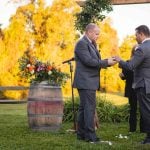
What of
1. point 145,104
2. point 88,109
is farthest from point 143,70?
point 88,109

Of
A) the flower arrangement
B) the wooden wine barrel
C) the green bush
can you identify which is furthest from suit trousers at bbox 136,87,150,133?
the green bush

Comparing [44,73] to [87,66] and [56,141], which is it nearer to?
[56,141]

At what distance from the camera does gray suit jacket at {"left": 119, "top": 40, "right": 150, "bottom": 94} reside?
694 cm

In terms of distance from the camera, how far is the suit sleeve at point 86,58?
7316 millimetres

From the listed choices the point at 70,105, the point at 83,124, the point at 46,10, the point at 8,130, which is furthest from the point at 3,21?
the point at 83,124

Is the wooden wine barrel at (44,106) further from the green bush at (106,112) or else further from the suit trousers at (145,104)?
the green bush at (106,112)

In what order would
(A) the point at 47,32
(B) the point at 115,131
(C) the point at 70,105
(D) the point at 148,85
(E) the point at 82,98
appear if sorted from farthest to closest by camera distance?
1. (A) the point at 47,32
2. (C) the point at 70,105
3. (B) the point at 115,131
4. (E) the point at 82,98
5. (D) the point at 148,85

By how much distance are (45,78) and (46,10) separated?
17.1 m

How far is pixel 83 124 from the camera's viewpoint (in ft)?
25.5

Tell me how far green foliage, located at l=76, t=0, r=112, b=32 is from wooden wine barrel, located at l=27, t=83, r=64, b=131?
10.4 feet

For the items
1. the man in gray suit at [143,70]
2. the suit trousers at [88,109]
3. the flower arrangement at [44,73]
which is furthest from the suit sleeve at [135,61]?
the flower arrangement at [44,73]

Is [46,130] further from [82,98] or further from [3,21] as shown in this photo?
[3,21]

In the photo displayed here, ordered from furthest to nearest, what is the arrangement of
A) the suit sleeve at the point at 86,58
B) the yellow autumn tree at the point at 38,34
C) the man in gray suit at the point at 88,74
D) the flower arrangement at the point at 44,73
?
the yellow autumn tree at the point at 38,34, the flower arrangement at the point at 44,73, the man in gray suit at the point at 88,74, the suit sleeve at the point at 86,58

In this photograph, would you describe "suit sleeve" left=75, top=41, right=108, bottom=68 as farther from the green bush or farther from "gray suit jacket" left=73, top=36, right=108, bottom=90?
the green bush
